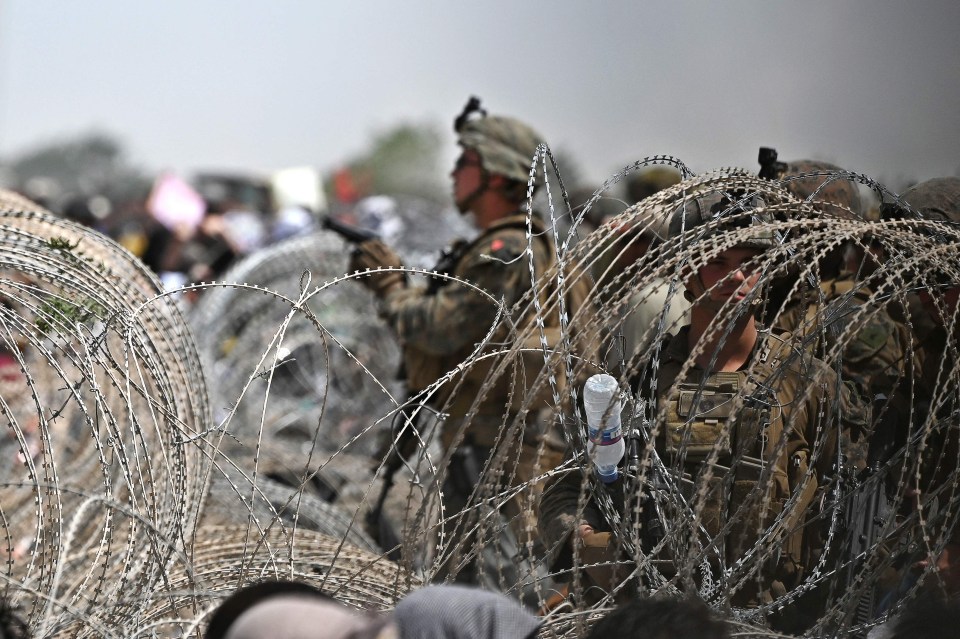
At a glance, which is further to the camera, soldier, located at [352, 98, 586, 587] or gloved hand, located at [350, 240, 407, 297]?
gloved hand, located at [350, 240, 407, 297]

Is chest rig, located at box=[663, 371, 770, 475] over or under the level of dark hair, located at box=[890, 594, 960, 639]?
over

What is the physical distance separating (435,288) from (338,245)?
265cm

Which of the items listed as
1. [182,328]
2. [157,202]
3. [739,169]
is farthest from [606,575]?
[157,202]

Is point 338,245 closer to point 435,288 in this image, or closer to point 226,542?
point 435,288

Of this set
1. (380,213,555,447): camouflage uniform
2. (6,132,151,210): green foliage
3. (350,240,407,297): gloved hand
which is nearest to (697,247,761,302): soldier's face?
(380,213,555,447): camouflage uniform

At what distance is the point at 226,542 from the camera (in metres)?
3.89

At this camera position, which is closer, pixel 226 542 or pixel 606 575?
pixel 606 575

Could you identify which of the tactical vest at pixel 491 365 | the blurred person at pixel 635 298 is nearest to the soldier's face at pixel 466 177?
the tactical vest at pixel 491 365

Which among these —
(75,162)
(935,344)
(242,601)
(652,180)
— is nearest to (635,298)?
(935,344)

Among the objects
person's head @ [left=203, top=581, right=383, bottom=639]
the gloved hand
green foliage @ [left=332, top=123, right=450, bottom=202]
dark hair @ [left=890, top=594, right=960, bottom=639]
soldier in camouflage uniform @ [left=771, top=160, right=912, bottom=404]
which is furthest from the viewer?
green foliage @ [left=332, top=123, right=450, bottom=202]

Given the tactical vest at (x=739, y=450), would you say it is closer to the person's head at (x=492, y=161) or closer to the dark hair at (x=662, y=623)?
the dark hair at (x=662, y=623)

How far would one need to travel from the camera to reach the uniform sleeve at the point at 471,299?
4.73m

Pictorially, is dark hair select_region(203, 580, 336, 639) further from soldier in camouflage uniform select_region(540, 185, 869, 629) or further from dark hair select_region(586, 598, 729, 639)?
soldier in camouflage uniform select_region(540, 185, 869, 629)

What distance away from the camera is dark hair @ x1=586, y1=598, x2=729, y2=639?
1993 millimetres
